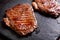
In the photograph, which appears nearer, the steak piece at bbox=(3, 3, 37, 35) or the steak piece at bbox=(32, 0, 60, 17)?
the steak piece at bbox=(3, 3, 37, 35)

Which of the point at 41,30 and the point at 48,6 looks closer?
the point at 41,30

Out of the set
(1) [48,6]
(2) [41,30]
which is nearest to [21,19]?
(2) [41,30]

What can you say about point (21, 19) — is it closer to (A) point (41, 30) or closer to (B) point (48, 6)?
(A) point (41, 30)

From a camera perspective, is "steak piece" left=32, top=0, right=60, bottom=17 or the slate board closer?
the slate board

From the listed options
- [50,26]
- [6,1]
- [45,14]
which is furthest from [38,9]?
[6,1]

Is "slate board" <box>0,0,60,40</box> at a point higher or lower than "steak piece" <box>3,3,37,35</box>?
lower
